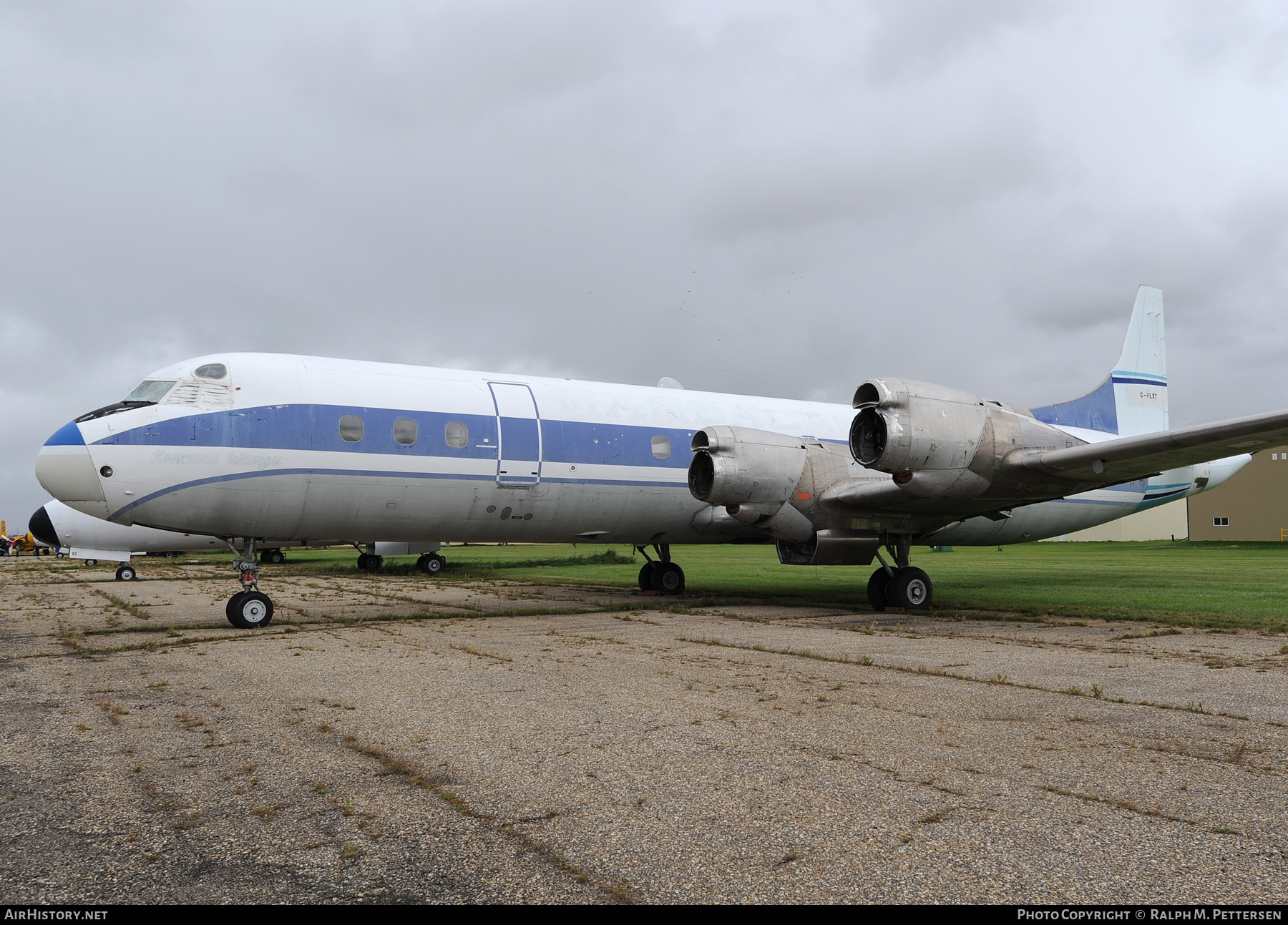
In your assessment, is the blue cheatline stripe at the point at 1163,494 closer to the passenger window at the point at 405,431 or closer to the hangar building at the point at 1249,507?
the passenger window at the point at 405,431

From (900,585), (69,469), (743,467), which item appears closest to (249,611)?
(69,469)

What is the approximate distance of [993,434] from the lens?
12.4 metres

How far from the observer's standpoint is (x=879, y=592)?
14500 millimetres

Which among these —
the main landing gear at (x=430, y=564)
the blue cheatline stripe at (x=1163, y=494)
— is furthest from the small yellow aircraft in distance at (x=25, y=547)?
the blue cheatline stripe at (x=1163, y=494)

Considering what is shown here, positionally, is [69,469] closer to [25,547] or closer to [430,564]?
[430,564]

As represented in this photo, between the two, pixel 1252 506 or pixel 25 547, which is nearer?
pixel 1252 506

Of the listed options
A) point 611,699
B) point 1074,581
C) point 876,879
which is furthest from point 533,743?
point 1074,581

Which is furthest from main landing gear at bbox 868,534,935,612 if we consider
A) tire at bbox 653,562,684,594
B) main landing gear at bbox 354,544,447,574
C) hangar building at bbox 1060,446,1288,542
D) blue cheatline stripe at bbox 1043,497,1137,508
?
hangar building at bbox 1060,446,1288,542

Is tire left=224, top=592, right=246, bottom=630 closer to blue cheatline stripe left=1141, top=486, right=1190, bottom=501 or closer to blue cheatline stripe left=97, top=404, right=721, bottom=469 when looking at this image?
blue cheatline stripe left=97, top=404, right=721, bottom=469

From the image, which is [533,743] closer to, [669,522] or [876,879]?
[876,879]

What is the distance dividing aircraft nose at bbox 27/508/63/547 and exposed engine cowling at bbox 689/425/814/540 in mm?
23414

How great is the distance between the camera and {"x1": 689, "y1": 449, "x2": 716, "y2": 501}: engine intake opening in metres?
13.6

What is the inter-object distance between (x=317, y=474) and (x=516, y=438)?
315 centimetres

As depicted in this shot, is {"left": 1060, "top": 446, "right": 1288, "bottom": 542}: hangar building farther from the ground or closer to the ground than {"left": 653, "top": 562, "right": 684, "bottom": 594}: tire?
farther from the ground
